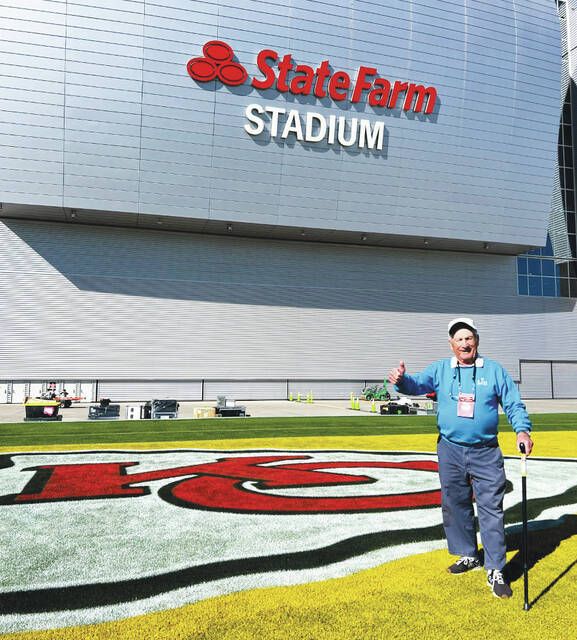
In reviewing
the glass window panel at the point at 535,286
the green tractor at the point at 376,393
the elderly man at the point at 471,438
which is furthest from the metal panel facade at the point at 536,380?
the elderly man at the point at 471,438

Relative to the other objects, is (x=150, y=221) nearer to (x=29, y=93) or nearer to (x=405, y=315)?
(x=29, y=93)

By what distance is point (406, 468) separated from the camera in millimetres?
9938

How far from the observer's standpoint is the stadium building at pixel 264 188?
2897 centimetres

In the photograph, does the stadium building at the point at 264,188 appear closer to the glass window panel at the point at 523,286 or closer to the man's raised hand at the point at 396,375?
the glass window panel at the point at 523,286

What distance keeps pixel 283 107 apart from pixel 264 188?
15.2 feet

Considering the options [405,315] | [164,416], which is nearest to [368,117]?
[405,315]

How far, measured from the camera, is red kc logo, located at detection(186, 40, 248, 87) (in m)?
29.9

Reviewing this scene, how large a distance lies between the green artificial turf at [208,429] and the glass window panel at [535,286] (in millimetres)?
19890

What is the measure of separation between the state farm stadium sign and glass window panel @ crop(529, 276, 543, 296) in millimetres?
15351

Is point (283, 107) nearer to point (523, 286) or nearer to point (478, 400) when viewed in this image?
point (523, 286)

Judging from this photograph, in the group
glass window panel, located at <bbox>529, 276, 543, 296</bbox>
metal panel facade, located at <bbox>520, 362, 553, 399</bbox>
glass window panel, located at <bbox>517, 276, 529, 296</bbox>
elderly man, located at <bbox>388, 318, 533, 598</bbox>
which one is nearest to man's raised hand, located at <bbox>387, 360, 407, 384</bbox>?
elderly man, located at <bbox>388, 318, 533, 598</bbox>

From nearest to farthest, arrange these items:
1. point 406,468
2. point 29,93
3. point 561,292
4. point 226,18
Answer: point 406,468
point 29,93
point 226,18
point 561,292

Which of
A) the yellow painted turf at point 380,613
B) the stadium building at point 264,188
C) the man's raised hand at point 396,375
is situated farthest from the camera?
the stadium building at point 264,188

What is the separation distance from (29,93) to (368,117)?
60.7 feet
